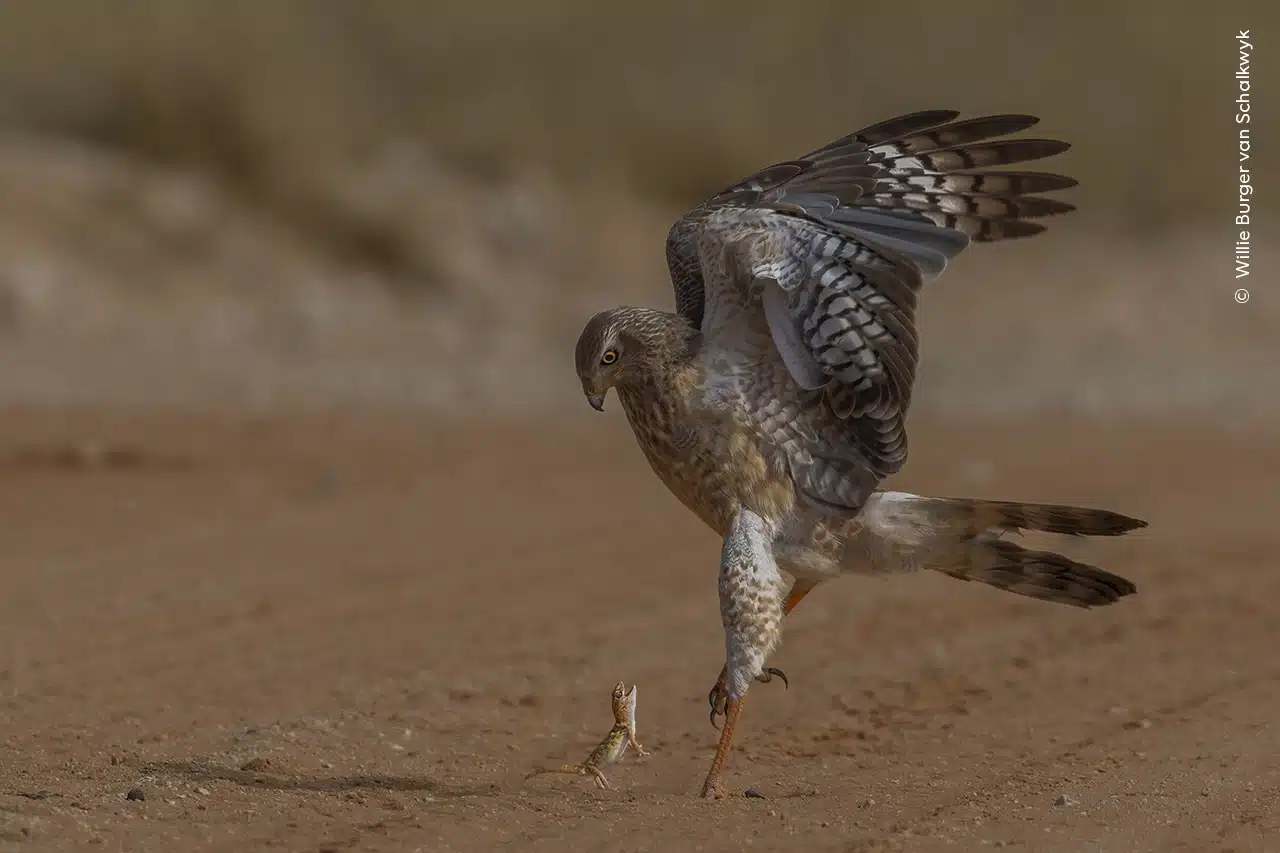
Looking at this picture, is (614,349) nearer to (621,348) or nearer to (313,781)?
(621,348)

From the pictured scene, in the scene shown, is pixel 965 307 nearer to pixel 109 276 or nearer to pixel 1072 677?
pixel 109 276

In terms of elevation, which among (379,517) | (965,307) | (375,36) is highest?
(375,36)

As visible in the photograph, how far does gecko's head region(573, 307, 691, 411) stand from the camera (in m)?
5.98

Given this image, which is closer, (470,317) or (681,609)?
(681,609)

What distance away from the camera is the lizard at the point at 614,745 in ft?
19.6

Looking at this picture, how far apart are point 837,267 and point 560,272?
13.0 m

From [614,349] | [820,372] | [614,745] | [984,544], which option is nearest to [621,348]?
[614,349]

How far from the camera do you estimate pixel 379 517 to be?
10867 millimetres

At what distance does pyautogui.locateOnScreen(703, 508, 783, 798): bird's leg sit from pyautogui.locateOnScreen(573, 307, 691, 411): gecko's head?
26.0 inches

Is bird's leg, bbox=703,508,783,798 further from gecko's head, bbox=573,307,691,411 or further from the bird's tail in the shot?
gecko's head, bbox=573,307,691,411

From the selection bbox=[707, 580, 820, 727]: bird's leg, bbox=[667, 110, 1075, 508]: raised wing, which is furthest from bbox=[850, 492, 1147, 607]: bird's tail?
bbox=[707, 580, 820, 727]: bird's leg

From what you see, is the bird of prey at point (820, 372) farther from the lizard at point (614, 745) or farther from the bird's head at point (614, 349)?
the lizard at point (614, 745)

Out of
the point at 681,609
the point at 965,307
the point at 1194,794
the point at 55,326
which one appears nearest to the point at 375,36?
the point at 55,326

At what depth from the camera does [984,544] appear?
6.25 metres
